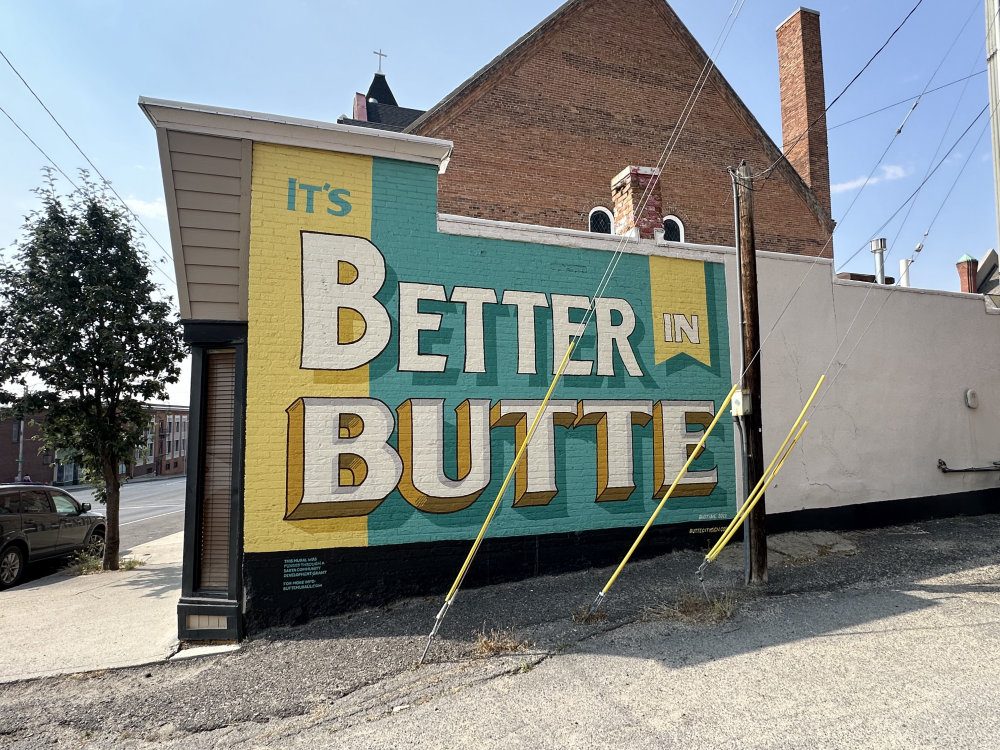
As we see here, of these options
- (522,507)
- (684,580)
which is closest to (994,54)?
(684,580)

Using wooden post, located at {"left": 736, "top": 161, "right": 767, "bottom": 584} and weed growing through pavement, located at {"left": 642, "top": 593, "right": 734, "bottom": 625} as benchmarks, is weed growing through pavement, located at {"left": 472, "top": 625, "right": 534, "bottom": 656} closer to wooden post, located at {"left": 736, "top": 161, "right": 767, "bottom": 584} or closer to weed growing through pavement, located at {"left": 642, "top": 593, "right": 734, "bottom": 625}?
weed growing through pavement, located at {"left": 642, "top": 593, "right": 734, "bottom": 625}

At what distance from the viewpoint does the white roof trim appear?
6.55 meters

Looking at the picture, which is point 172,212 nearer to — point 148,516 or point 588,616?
Result: point 588,616

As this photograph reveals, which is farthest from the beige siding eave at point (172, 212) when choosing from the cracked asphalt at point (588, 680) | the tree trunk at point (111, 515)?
the tree trunk at point (111, 515)

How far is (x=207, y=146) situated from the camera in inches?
266

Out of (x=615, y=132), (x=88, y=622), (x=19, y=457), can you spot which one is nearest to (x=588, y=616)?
(x=88, y=622)

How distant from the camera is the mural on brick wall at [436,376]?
6816 millimetres

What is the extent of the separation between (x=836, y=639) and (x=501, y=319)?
520 cm

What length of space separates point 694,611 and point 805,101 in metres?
17.1

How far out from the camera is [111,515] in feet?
34.9

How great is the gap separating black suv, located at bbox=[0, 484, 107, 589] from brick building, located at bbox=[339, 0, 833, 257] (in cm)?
964

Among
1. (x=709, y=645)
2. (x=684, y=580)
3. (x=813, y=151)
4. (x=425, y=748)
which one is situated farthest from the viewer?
(x=813, y=151)

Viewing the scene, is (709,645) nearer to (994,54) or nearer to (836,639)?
(836,639)

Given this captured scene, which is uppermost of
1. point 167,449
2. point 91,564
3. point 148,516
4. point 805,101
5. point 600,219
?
point 805,101
